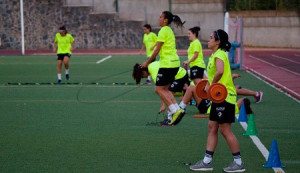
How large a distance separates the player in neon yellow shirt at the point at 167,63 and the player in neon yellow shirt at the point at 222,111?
376 cm

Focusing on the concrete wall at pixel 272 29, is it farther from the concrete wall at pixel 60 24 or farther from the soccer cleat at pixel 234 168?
the soccer cleat at pixel 234 168

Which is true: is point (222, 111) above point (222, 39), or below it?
below

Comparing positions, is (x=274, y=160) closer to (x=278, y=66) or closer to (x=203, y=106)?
(x=203, y=106)

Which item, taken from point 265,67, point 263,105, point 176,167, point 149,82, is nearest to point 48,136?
point 176,167

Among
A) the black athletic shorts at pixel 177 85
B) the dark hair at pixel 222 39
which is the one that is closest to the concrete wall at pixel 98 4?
the black athletic shorts at pixel 177 85

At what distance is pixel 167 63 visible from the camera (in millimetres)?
12805

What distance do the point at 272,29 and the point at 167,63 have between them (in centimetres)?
3333

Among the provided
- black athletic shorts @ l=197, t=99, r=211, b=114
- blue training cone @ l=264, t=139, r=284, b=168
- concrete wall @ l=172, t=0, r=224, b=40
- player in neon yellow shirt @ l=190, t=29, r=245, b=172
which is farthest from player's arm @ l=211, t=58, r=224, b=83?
concrete wall @ l=172, t=0, r=224, b=40

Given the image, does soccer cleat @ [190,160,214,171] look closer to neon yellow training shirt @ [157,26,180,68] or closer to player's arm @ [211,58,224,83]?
player's arm @ [211,58,224,83]

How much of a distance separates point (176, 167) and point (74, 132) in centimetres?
335

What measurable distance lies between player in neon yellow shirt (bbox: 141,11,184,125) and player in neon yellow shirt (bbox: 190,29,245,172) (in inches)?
148

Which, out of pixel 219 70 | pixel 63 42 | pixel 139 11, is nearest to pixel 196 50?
pixel 219 70

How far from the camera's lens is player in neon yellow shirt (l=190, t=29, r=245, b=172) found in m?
8.61

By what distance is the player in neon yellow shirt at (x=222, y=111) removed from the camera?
8609mm
